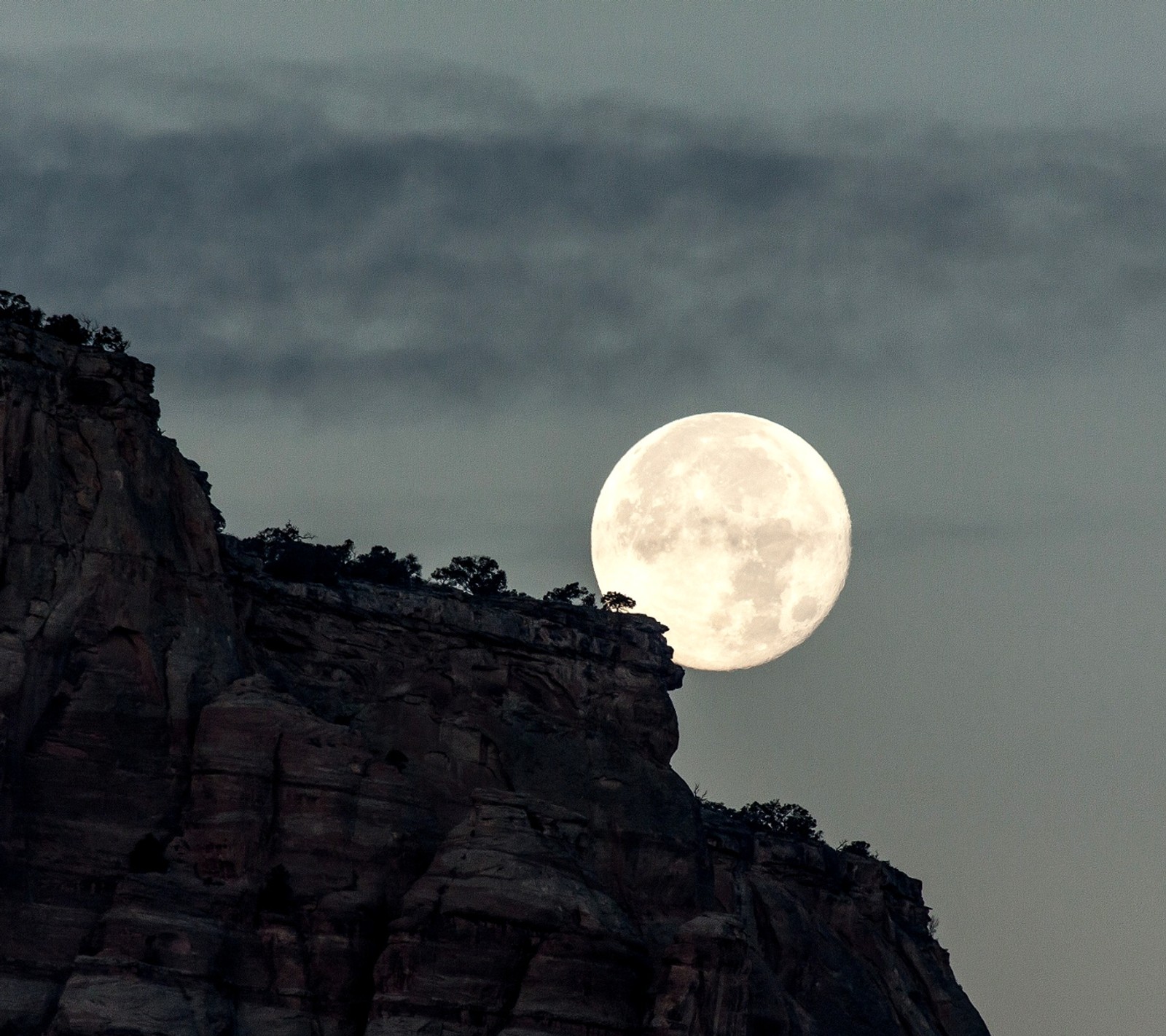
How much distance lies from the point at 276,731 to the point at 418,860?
10.4 metres

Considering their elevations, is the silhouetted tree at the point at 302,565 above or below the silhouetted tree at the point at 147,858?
above

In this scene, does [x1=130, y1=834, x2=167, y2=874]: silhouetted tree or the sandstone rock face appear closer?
the sandstone rock face

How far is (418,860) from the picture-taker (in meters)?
170

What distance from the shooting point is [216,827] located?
163875 mm

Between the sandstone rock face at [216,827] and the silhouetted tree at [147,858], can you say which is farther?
the silhouetted tree at [147,858]

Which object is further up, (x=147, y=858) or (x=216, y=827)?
(x=216, y=827)

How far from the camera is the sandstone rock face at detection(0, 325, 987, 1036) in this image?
157 m

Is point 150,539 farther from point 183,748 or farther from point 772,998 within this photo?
point 772,998

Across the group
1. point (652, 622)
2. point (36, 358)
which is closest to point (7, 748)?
point (36, 358)

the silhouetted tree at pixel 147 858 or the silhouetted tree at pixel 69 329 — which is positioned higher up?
the silhouetted tree at pixel 69 329

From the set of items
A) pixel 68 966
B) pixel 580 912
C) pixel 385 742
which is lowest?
pixel 68 966

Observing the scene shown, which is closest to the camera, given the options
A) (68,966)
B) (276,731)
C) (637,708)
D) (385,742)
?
(68,966)

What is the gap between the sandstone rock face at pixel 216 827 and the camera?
516ft

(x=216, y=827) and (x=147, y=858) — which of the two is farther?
(x=216, y=827)
